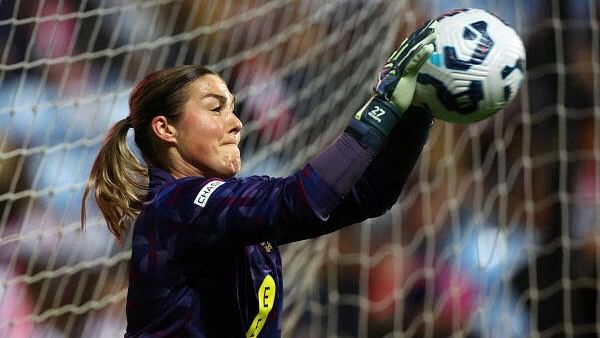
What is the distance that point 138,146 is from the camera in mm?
2209

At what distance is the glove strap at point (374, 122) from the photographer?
6.04 feet

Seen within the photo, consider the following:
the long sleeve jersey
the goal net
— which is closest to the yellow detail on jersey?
the long sleeve jersey

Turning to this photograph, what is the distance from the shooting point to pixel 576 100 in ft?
16.5

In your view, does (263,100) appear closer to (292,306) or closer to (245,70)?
(245,70)

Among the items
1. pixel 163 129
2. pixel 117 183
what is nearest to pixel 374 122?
pixel 163 129

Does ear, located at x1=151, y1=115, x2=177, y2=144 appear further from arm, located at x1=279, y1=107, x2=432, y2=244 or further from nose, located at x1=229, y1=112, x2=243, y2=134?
arm, located at x1=279, y1=107, x2=432, y2=244

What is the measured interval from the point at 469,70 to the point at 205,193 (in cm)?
52

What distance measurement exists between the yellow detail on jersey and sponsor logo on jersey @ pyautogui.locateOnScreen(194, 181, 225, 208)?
254 millimetres

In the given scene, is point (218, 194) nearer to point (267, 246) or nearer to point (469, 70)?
point (267, 246)

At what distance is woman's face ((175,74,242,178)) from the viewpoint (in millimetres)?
2102

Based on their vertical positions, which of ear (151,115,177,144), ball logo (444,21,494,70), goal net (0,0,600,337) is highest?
ball logo (444,21,494,70)

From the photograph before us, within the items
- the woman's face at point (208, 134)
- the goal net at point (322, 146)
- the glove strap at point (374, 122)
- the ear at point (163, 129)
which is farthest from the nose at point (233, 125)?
the goal net at point (322, 146)

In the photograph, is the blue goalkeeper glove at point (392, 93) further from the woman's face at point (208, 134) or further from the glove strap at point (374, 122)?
the woman's face at point (208, 134)

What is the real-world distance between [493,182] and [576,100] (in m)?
0.61
